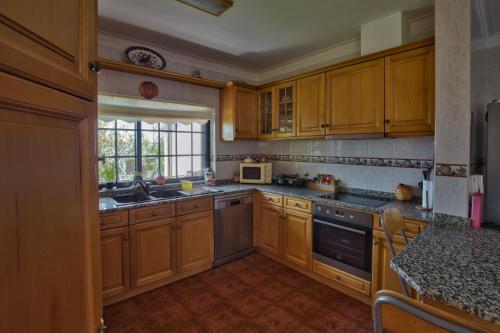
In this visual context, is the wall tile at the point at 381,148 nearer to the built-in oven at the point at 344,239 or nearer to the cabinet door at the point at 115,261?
the built-in oven at the point at 344,239

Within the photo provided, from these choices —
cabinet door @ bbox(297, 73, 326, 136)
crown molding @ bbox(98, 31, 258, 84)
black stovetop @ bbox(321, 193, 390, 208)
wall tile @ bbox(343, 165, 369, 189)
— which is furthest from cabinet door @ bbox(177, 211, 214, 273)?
crown molding @ bbox(98, 31, 258, 84)

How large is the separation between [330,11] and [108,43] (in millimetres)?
2176

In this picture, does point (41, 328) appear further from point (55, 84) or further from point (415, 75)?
point (415, 75)

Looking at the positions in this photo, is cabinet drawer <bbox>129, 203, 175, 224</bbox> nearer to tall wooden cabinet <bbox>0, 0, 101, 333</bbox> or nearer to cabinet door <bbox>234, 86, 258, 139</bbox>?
cabinet door <bbox>234, 86, 258, 139</bbox>

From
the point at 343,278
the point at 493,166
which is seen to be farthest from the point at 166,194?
the point at 493,166

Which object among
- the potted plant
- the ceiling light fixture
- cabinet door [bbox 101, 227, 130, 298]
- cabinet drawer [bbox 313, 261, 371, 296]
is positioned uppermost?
the ceiling light fixture

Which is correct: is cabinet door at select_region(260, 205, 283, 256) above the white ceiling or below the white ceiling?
below

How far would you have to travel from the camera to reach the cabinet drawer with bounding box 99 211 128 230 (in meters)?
A: 2.23

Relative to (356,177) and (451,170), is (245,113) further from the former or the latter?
(451,170)

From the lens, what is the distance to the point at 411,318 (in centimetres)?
79

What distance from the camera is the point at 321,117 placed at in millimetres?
2883

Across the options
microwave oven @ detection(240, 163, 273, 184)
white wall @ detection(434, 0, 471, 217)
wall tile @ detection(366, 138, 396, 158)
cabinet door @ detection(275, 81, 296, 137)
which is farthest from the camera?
microwave oven @ detection(240, 163, 273, 184)

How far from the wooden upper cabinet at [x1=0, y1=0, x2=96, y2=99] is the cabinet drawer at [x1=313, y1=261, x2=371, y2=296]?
246cm

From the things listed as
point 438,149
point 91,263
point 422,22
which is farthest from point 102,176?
point 422,22
